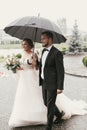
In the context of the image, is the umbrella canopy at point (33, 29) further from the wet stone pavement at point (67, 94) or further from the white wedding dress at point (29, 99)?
the wet stone pavement at point (67, 94)

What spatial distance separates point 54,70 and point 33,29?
137cm

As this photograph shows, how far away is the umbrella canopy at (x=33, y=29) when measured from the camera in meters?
6.14

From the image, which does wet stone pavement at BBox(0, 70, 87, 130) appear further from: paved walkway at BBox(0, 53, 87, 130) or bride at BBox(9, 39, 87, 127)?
bride at BBox(9, 39, 87, 127)

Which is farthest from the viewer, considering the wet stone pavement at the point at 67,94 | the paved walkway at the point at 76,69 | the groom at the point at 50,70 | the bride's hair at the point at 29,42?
the paved walkway at the point at 76,69

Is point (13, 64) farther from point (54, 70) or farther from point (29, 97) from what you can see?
point (54, 70)

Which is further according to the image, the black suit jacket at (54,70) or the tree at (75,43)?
the tree at (75,43)

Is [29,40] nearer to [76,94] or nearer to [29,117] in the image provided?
[29,117]

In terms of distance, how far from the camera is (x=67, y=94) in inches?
440

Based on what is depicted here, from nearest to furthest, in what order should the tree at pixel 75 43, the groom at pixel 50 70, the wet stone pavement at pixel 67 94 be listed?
the groom at pixel 50 70, the wet stone pavement at pixel 67 94, the tree at pixel 75 43

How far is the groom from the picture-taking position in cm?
605

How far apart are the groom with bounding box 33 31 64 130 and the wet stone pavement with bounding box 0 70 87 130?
787 millimetres

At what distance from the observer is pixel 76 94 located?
36.4 feet

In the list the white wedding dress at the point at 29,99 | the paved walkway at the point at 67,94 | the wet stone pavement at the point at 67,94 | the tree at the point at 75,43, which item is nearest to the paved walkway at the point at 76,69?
the paved walkway at the point at 67,94

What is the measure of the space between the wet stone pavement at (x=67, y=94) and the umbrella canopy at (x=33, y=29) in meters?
1.76
